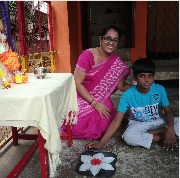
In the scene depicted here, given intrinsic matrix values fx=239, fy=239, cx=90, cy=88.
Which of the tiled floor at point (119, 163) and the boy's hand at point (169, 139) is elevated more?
the boy's hand at point (169, 139)

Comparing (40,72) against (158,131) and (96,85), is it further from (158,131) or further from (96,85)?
(158,131)

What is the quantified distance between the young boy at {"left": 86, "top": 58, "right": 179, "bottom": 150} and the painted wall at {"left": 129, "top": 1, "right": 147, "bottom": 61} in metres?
3.41

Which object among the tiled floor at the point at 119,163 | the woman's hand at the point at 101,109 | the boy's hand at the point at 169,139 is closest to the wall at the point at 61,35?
the woman's hand at the point at 101,109

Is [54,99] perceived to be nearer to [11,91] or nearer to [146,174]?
[11,91]

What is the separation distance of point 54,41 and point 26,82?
8.38 feet

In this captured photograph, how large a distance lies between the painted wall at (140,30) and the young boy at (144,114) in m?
3.41

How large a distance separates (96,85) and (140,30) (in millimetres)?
3268

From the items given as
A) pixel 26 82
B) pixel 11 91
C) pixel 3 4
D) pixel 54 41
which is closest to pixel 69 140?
pixel 26 82

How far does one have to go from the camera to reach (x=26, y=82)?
214 cm

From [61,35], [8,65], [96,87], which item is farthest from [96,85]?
[61,35]

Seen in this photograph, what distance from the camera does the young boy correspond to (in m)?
2.57

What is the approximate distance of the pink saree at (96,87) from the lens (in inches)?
119

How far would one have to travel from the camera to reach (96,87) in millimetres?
3150

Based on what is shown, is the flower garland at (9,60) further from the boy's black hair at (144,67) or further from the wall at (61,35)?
Answer: the wall at (61,35)
